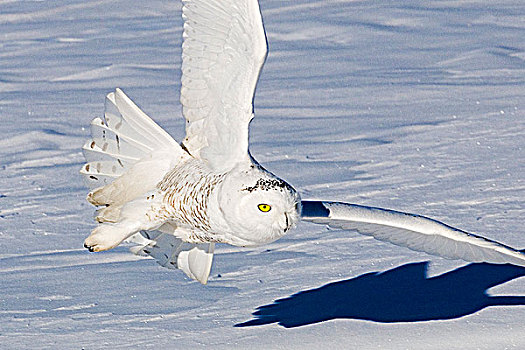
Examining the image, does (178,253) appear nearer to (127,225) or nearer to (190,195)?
(127,225)

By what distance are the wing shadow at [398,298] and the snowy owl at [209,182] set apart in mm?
197

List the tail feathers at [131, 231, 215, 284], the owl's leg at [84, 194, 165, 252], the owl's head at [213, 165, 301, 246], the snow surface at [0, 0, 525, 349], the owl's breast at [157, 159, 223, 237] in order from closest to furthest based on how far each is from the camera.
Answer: the owl's head at [213, 165, 301, 246] → the owl's breast at [157, 159, 223, 237] → the owl's leg at [84, 194, 165, 252] → the snow surface at [0, 0, 525, 349] → the tail feathers at [131, 231, 215, 284]

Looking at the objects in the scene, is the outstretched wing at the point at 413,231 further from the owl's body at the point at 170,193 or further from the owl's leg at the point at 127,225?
the owl's leg at the point at 127,225

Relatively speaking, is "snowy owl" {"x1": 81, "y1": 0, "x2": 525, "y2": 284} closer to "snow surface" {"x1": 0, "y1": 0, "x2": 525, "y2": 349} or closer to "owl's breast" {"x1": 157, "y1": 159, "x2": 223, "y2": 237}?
"owl's breast" {"x1": 157, "y1": 159, "x2": 223, "y2": 237}

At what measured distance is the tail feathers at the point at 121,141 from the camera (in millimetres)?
3775

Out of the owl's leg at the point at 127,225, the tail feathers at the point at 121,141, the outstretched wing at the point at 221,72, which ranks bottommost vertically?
the owl's leg at the point at 127,225

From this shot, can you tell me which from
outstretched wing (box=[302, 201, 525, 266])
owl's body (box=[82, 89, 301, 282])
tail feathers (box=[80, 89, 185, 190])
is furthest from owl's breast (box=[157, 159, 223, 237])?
outstretched wing (box=[302, 201, 525, 266])

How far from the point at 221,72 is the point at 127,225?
624 mm

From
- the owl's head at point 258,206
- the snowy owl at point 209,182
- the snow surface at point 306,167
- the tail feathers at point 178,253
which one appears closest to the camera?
the owl's head at point 258,206

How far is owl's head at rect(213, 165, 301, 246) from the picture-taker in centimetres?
310

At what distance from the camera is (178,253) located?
3928 mm

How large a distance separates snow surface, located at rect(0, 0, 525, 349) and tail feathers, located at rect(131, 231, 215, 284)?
127 millimetres

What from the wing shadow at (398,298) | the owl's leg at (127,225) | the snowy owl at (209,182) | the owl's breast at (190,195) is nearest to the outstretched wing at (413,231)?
the snowy owl at (209,182)

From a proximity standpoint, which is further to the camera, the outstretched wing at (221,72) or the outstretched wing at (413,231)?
the outstretched wing at (413,231)
